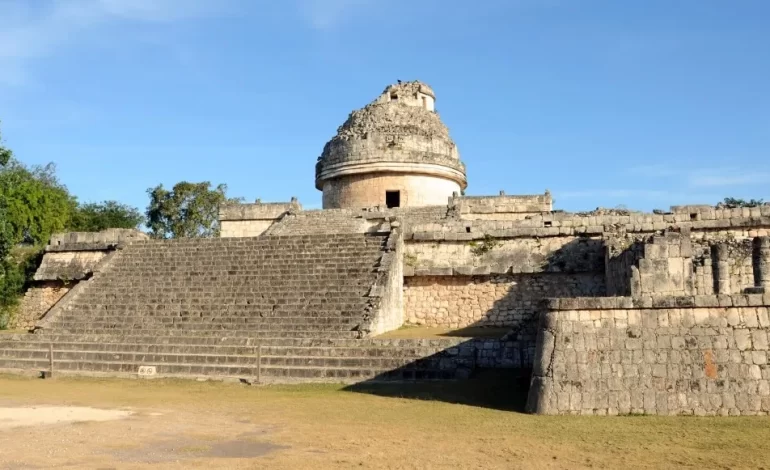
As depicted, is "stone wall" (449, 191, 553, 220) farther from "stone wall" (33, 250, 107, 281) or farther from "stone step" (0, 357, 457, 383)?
"stone step" (0, 357, 457, 383)

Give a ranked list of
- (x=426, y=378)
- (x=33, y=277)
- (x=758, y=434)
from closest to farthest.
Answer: (x=758, y=434) < (x=426, y=378) < (x=33, y=277)

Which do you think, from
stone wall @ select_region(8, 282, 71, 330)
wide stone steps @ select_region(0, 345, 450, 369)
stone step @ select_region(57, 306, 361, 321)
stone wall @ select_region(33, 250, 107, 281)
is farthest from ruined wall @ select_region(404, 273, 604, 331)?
stone wall @ select_region(8, 282, 71, 330)

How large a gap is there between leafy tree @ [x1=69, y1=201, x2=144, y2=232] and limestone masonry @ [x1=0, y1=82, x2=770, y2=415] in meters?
19.9

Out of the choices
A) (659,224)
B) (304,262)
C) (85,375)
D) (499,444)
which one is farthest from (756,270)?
(85,375)

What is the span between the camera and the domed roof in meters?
24.0

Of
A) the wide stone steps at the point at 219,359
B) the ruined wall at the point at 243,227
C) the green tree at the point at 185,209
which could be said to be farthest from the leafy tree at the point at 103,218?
the wide stone steps at the point at 219,359

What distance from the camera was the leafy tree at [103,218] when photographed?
38.2 m

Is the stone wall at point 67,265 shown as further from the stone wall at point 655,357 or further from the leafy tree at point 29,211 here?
the stone wall at point 655,357

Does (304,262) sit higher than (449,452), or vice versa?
(304,262)

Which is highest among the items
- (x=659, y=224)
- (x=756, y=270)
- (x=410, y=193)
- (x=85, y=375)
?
(x=410, y=193)

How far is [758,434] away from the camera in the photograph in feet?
23.2

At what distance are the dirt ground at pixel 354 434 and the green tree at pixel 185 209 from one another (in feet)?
96.4

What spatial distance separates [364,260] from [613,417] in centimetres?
897

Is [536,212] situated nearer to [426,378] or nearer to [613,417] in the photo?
[426,378]
